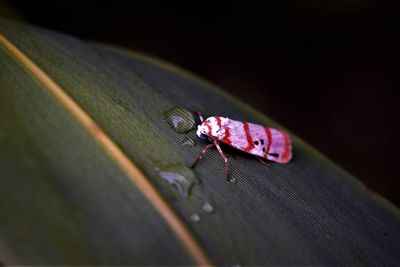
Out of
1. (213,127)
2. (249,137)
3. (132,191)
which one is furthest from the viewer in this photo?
(249,137)

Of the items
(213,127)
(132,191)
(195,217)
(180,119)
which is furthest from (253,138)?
(132,191)

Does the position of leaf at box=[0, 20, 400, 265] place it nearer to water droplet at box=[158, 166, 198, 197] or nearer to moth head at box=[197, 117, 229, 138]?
water droplet at box=[158, 166, 198, 197]

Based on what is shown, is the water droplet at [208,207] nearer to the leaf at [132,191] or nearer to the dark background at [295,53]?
the leaf at [132,191]

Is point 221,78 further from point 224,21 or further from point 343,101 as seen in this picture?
point 343,101

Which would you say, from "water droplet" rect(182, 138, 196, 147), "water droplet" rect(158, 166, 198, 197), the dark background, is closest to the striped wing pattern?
"water droplet" rect(182, 138, 196, 147)

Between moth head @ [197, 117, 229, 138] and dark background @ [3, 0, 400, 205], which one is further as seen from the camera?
dark background @ [3, 0, 400, 205]

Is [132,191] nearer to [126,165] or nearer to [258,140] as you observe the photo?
[126,165]
